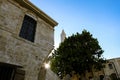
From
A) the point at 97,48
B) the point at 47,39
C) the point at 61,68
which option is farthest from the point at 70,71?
the point at 47,39

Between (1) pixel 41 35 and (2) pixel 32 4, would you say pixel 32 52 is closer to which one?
(1) pixel 41 35

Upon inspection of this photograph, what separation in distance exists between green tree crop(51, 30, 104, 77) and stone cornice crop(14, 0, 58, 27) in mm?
10606

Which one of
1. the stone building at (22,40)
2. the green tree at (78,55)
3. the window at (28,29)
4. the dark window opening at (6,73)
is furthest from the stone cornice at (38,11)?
the green tree at (78,55)

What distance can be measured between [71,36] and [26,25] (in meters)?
15.5

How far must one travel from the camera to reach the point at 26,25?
7504 millimetres

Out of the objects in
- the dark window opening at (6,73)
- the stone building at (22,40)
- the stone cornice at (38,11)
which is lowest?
the dark window opening at (6,73)

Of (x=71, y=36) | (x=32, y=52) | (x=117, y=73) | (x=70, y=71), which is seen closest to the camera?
(x=32, y=52)

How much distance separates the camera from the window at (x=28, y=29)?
7086 mm

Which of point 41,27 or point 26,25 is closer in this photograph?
point 26,25

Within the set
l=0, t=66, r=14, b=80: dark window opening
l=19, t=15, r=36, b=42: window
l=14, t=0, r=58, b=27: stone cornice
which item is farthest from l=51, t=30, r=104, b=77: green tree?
l=0, t=66, r=14, b=80: dark window opening

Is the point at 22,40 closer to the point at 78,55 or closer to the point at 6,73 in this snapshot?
the point at 6,73

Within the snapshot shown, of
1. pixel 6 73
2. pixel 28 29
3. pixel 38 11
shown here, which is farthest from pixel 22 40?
pixel 38 11

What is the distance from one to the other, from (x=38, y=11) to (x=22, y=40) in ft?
9.48

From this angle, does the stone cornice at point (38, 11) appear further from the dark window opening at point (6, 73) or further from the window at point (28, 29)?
the dark window opening at point (6, 73)
